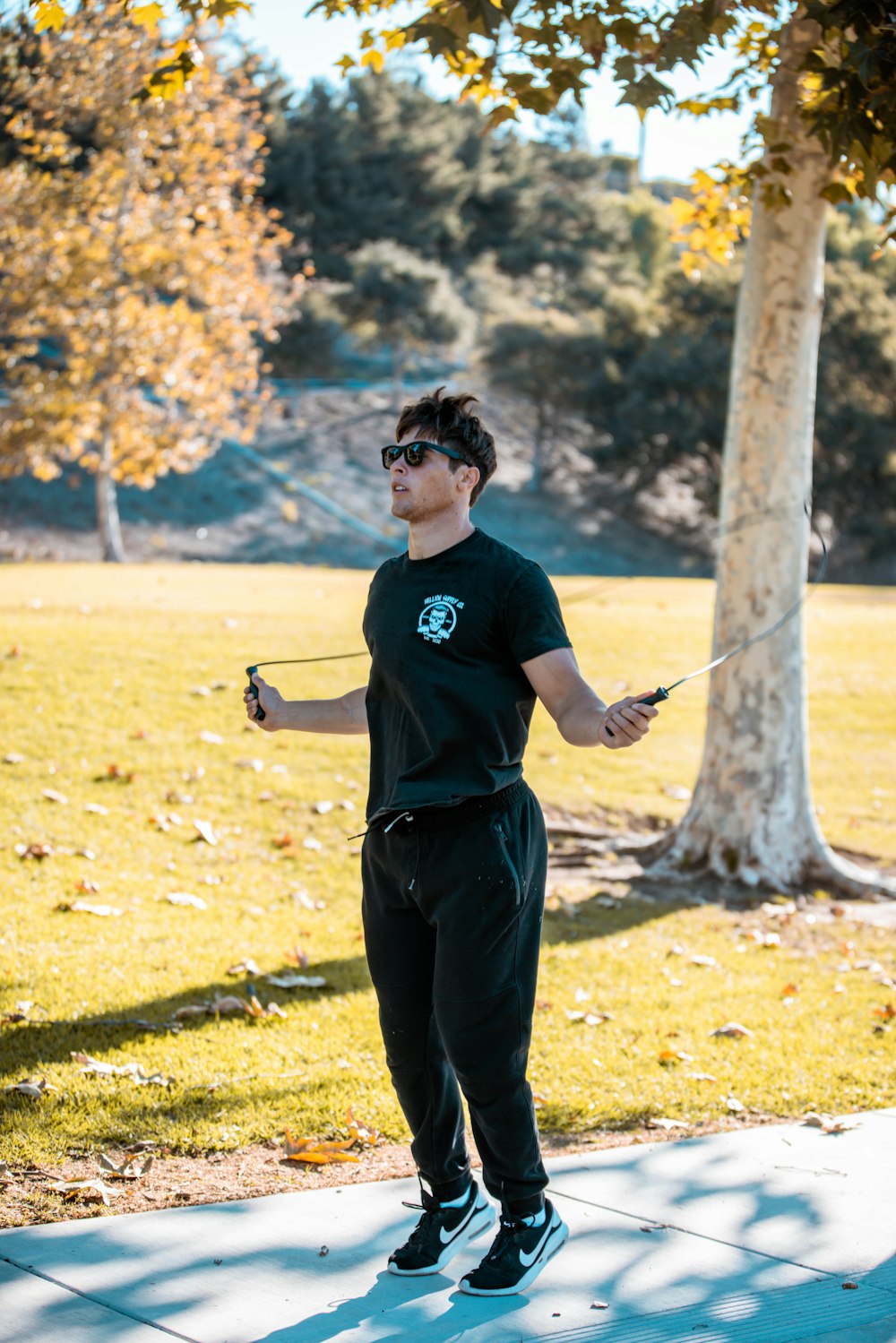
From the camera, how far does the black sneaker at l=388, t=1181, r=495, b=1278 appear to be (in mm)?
3461

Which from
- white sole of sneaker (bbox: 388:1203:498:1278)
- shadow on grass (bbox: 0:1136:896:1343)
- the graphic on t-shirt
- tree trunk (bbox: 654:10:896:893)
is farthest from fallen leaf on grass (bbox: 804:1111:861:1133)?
A: tree trunk (bbox: 654:10:896:893)

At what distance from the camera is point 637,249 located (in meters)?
55.8

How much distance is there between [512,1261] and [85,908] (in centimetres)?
390

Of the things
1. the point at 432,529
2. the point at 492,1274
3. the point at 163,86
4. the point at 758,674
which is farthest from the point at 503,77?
the point at 492,1274

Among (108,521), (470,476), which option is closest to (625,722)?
(470,476)

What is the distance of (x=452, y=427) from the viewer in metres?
3.47

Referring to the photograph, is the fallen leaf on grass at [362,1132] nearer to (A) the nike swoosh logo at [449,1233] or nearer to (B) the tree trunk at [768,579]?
(A) the nike swoosh logo at [449,1233]

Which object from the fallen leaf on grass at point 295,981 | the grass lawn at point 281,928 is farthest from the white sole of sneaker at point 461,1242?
the fallen leaf on grass at point 295,981

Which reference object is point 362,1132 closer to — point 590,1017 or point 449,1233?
point 449,1233

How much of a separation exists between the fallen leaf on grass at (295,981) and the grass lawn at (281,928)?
0.02 meters

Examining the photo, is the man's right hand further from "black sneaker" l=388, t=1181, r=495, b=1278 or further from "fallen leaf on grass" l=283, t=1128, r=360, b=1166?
"fallen leaf on grass" l=283, t=1128, r=360, b=1166

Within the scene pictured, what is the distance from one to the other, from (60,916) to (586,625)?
9474mm

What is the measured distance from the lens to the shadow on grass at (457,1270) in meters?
3.18

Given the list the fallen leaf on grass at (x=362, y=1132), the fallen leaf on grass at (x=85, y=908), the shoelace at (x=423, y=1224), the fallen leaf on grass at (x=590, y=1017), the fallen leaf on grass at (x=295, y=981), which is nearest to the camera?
the shoelace at (x=423, y=1224)
